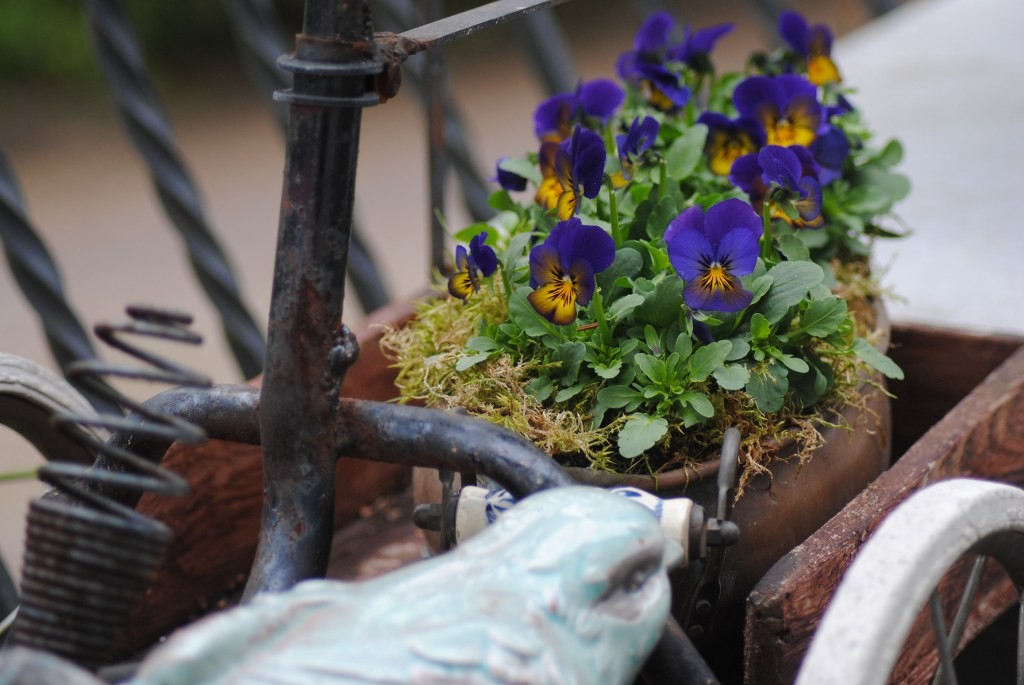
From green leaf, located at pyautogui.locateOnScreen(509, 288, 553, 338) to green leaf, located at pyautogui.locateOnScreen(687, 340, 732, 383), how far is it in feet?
0.27

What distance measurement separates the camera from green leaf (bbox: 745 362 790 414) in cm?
65

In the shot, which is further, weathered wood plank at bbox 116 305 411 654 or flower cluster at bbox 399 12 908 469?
weathered wood plank at bbox 116 305 411 654

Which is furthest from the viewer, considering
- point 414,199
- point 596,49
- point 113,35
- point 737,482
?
point 596,49

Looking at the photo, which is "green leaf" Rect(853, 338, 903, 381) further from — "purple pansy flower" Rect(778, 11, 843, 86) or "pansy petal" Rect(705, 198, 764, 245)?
"purple pansy flower" Rect(778, 11, 843, 86)

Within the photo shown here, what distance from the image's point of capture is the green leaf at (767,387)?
0.65 m

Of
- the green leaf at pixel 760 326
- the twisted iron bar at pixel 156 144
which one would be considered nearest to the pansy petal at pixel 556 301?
the green leaf at pixel 760 326

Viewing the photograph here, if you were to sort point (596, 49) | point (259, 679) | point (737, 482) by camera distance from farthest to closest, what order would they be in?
point (596, 49), point (737, 482), point (259, 679)

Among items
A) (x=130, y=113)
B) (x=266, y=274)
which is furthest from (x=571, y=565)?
(x=266, y=274)

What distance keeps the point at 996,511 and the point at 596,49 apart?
13.4 feet

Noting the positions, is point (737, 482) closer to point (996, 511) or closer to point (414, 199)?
point (996, 511)

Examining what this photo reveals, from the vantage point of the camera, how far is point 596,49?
4.41m

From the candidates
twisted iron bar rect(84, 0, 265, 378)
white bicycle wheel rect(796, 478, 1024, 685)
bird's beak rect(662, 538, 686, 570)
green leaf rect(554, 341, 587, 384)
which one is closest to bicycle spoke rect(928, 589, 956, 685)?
white bicycle wheel rect(796, 478, 1024, 685)

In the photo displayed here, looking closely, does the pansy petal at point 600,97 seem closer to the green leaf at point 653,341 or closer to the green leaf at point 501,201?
the green leaf at point 501,201

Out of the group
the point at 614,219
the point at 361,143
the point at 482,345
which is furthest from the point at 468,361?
the point at 361,143
